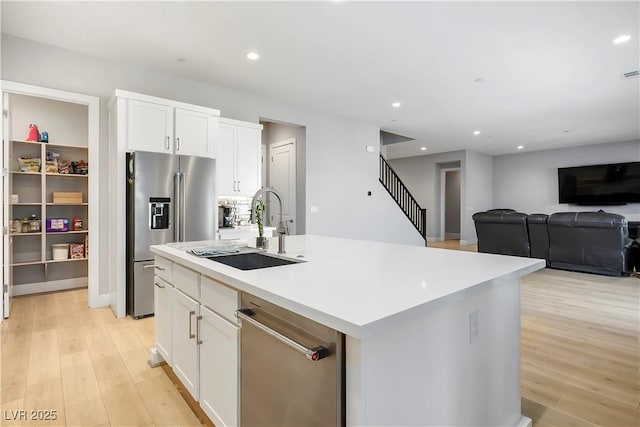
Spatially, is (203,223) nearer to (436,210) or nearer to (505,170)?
(436,210)

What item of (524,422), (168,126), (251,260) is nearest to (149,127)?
(168,126)

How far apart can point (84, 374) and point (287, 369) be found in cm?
195

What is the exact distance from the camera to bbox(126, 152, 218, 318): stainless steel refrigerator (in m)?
3.42

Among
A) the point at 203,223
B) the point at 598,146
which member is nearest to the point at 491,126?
the point at 598,146

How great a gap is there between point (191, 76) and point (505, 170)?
10100mm

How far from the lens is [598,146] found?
30.1 feet

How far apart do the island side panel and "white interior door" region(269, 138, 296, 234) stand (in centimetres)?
451

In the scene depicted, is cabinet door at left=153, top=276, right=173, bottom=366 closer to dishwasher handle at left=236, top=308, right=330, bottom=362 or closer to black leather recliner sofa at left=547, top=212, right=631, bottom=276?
dishwasher handle at left=236, top=308, right=330, bottom=362

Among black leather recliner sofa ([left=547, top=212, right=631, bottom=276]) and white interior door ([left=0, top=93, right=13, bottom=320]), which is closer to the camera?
white interior door ([left=0, top=93, right=13, bottom=320])

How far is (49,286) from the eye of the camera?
4.49 meters

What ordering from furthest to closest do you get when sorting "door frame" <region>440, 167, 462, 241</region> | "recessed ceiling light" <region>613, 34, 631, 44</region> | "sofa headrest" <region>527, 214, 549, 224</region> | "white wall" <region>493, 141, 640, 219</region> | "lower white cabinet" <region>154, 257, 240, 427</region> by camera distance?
1. "door frame" <region>440, 167, 462, 241</region>
2. "white wall" <region>493, 141, 640, 219</region>
3. "sofa headrest" <region>527, 214, 549, 224</region>
4. "recessed ceiling light" <region>613, 34, 631, 44</region>
5. "lower white cabinet" <region>154, 257, 240, 427</region>

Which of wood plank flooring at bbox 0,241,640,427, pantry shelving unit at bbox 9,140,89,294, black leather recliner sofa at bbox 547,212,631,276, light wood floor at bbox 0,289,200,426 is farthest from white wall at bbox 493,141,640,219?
pantry shelving unit at bbox 9,140,89,294

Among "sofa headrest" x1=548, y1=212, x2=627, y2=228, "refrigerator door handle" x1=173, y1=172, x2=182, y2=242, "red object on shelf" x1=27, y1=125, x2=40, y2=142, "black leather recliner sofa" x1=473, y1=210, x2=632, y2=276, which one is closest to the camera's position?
"refrigerator door handle" x1=173, y1=172, x2=182, y2=242

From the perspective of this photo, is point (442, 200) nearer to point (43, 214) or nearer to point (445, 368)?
point (43, 214)
